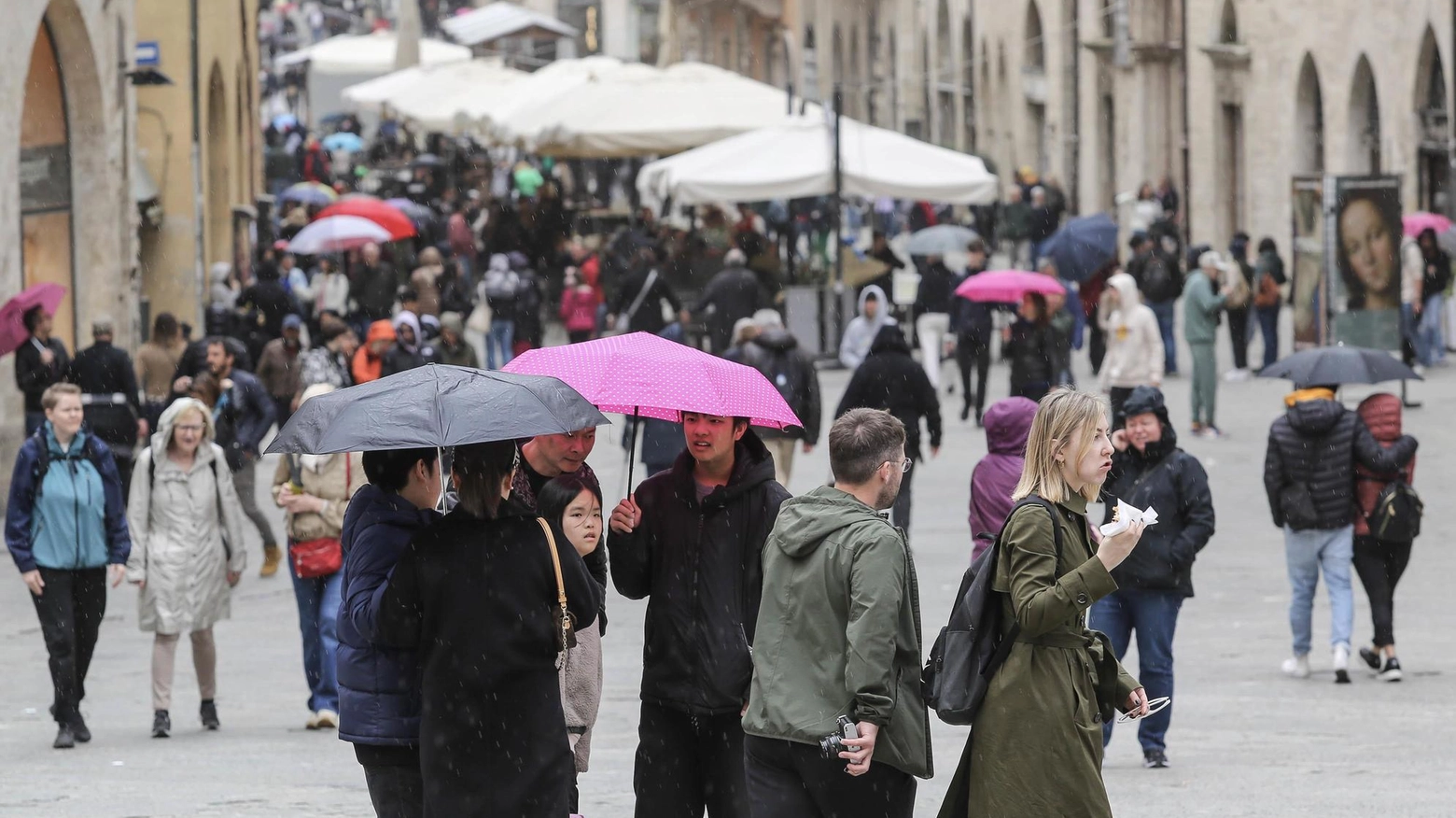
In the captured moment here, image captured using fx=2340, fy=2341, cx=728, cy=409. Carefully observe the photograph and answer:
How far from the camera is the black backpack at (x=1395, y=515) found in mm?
10898

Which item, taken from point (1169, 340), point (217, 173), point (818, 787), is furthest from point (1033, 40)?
point (818, 787)

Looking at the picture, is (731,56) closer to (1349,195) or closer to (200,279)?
(200,279)

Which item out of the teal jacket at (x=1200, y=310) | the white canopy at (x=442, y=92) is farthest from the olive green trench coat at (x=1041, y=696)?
the white canopy at (x=442, y=92)

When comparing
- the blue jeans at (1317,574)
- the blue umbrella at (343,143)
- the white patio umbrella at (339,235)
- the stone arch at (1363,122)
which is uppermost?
the blue umbrella at (343,143)

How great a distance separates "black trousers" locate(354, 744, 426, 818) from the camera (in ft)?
18.2

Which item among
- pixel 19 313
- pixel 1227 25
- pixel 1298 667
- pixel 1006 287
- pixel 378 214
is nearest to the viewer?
pixel 1298 667

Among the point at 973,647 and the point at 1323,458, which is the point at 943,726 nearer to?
the point at 1323,458

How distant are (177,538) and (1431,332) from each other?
17.1m

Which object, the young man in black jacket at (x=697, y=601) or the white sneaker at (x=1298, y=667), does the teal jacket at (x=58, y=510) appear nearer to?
the young man in black jacket at (x=697, y=601)

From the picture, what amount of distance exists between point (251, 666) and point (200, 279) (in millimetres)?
15971

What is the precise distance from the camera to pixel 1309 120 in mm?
34406

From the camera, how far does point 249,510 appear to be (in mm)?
14961

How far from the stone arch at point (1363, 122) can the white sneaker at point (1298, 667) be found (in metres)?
22.0

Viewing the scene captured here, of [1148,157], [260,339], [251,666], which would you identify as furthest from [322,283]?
[1148,157]
